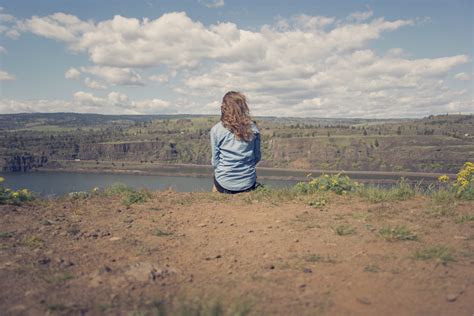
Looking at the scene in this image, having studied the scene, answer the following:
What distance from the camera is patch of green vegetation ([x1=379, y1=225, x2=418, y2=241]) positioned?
3373mm

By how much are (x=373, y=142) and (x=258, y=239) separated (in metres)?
75.6

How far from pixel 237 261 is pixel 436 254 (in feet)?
5.53

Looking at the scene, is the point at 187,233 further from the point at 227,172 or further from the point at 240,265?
the point at 227,172

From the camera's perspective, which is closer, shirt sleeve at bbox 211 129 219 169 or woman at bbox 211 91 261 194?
woman at bbox 211 91 261 194

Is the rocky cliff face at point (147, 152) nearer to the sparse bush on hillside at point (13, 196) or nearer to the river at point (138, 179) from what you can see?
the river at point (138, 179)

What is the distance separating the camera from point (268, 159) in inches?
2977

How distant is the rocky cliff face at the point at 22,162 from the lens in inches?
2199

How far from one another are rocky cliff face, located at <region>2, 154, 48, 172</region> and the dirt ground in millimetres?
61092

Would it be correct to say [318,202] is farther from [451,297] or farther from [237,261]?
[451,297]

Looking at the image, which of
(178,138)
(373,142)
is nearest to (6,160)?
(178,138)

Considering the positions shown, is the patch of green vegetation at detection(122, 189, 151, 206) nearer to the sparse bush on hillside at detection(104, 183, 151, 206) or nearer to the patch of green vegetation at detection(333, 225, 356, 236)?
Answer: the sparse bush on hillside at detection(104, 183, 151, 206)

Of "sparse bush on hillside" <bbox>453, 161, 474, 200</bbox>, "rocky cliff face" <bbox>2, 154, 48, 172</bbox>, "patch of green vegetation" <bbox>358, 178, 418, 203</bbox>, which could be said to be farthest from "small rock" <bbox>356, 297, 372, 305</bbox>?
"rocky cliff face" <bbox>2, 154, 48, 172</bbox>

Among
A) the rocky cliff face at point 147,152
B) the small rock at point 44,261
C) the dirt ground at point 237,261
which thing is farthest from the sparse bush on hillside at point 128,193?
the rocky cliff face at point 147,152

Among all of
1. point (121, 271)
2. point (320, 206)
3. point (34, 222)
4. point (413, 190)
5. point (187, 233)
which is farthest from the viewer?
point (413, 190)
